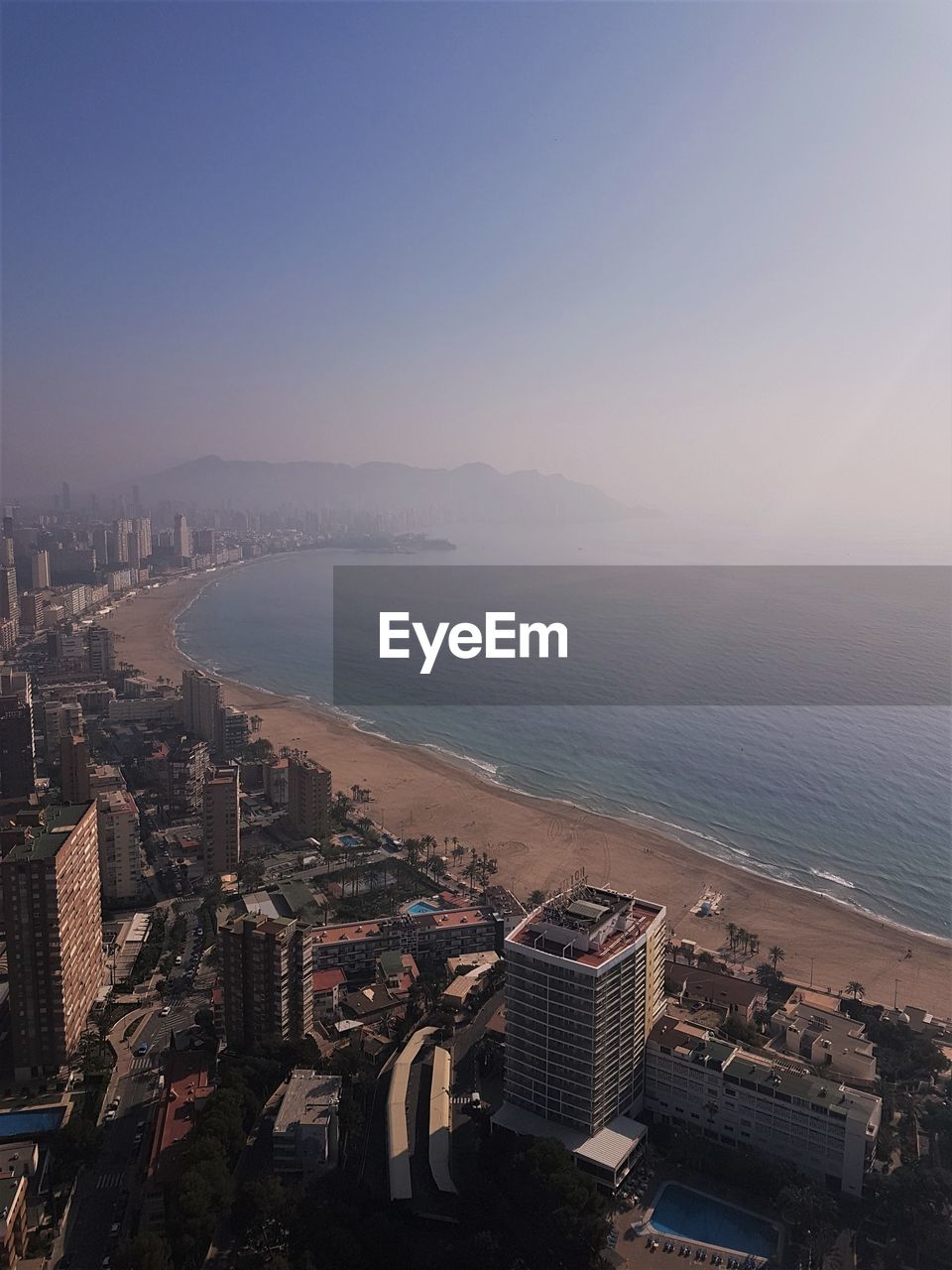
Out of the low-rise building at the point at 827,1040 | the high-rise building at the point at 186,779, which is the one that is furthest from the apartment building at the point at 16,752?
the low-rise building at the point at 827,1040

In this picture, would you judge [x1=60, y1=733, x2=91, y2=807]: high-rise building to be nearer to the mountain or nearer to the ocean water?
the ocean water

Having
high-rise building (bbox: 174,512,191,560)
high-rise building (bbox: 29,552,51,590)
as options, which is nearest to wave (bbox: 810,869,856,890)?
high-rise building (bbox: 29,552,51,590)

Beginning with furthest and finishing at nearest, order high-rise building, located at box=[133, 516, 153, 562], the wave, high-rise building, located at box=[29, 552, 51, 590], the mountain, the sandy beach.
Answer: the mountain → high-rise building, located at box=[133, 516, 153, 562] → high-rise building, located at box=[29, 552, 51, 590] → the wave → the sandy beach

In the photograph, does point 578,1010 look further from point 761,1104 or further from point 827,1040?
point 827,1040

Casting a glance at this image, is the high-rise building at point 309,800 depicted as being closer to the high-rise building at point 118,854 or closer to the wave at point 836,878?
the high-rise building at point 118,854

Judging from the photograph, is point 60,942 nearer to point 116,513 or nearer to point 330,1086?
point 330,1086
